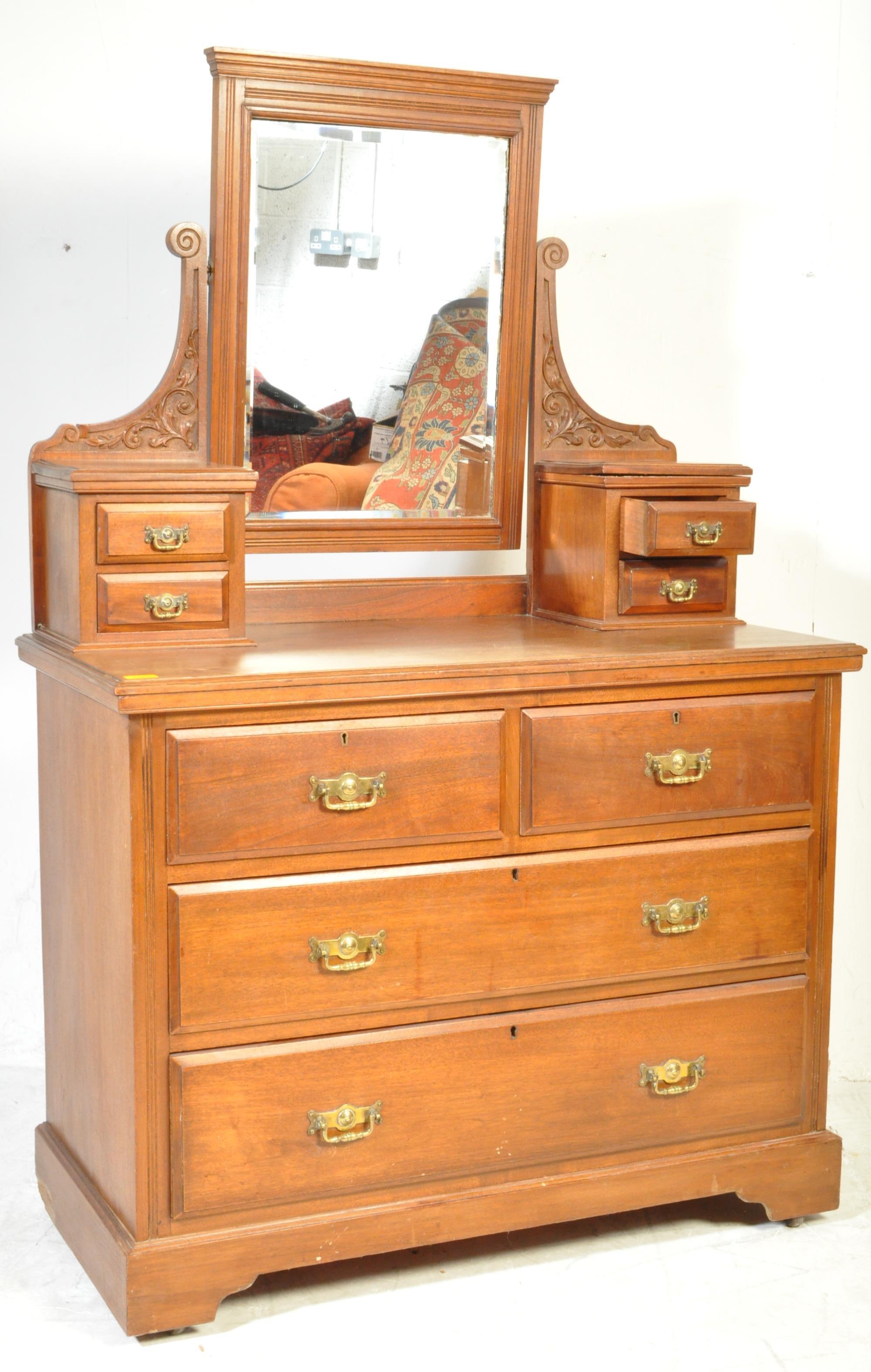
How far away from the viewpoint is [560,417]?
2871 millimetres

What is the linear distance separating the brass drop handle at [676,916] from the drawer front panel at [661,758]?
0.14 m

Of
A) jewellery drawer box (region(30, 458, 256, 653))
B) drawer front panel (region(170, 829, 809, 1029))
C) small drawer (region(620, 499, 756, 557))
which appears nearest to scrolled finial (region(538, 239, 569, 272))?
small drawer (region(620, 499, 756, 557))

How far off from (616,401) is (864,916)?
1297 millimetres

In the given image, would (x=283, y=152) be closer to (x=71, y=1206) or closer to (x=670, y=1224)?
(x=71, y=1206)

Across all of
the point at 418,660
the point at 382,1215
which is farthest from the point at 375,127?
the point at 382,1215

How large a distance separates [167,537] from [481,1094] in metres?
0.98

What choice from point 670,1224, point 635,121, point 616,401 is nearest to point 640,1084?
point 670,1224

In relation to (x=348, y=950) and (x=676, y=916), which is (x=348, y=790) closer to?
(x=348, y=950)

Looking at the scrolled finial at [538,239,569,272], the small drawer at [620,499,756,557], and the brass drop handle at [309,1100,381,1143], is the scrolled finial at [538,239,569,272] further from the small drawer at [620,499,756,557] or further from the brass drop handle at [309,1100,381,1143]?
the brass drop handle at [309,1100,381,1143]

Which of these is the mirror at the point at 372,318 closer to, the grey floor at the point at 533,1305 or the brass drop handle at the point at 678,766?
the brass drop handle at the point at 678,766

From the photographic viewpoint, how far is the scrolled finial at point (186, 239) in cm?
254

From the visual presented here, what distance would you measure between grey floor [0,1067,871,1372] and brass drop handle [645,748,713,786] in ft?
2.60

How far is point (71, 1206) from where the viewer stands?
2516 mm

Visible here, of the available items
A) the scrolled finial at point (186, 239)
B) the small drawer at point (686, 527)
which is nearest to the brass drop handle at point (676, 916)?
the small drawer at point (686, 527)
